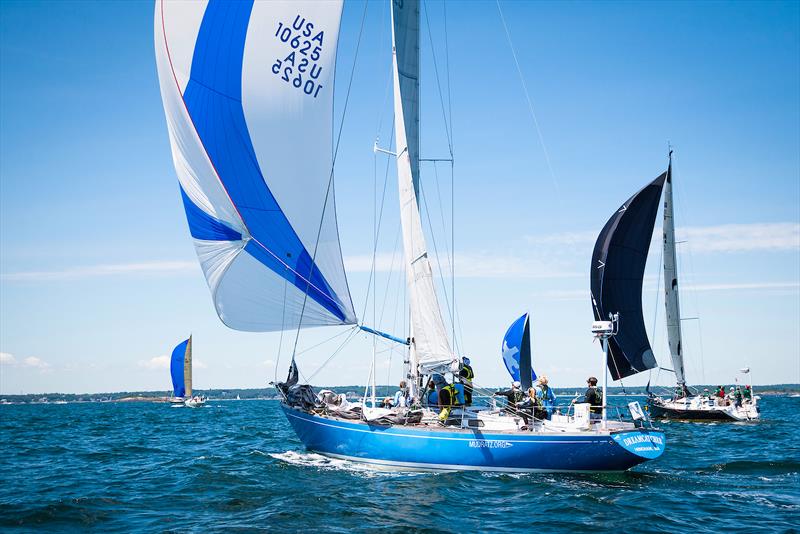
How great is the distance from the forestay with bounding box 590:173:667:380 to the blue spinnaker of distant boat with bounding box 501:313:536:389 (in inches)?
173

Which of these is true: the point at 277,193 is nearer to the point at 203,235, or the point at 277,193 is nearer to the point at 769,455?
the point at 203,235

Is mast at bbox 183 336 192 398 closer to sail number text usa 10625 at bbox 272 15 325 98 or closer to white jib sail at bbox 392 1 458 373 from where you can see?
sail number text usa 10625 at bbox 272 15 325 98

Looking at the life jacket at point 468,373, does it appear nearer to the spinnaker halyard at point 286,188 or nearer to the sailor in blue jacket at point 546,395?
the spinnaker halyard at point 286,188

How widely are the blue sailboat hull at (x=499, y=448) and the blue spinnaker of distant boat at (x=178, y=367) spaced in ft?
175

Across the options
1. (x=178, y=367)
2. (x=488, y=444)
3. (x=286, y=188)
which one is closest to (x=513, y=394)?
(x=488, y=444)

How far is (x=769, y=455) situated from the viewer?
61.1 ft

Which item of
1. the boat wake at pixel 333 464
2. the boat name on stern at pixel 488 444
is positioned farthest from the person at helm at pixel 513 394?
the boat wake at pixel 333 464

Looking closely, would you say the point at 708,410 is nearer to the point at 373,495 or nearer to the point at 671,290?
the point at 671,290

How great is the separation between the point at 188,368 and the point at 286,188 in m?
55.0

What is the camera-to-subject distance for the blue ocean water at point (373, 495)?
10.8 metres

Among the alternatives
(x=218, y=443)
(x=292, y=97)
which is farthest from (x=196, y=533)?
(x=218, y=443)

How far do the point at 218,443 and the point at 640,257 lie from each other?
16987 millimetres

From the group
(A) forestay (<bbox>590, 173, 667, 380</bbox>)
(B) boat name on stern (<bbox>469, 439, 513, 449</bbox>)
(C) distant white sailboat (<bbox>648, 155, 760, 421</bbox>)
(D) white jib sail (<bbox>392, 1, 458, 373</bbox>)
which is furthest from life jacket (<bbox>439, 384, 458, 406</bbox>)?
(C) distant white sailboat (<bbox>648, 155, 760, 421</bbox>)

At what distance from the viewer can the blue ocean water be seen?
35.4ft
